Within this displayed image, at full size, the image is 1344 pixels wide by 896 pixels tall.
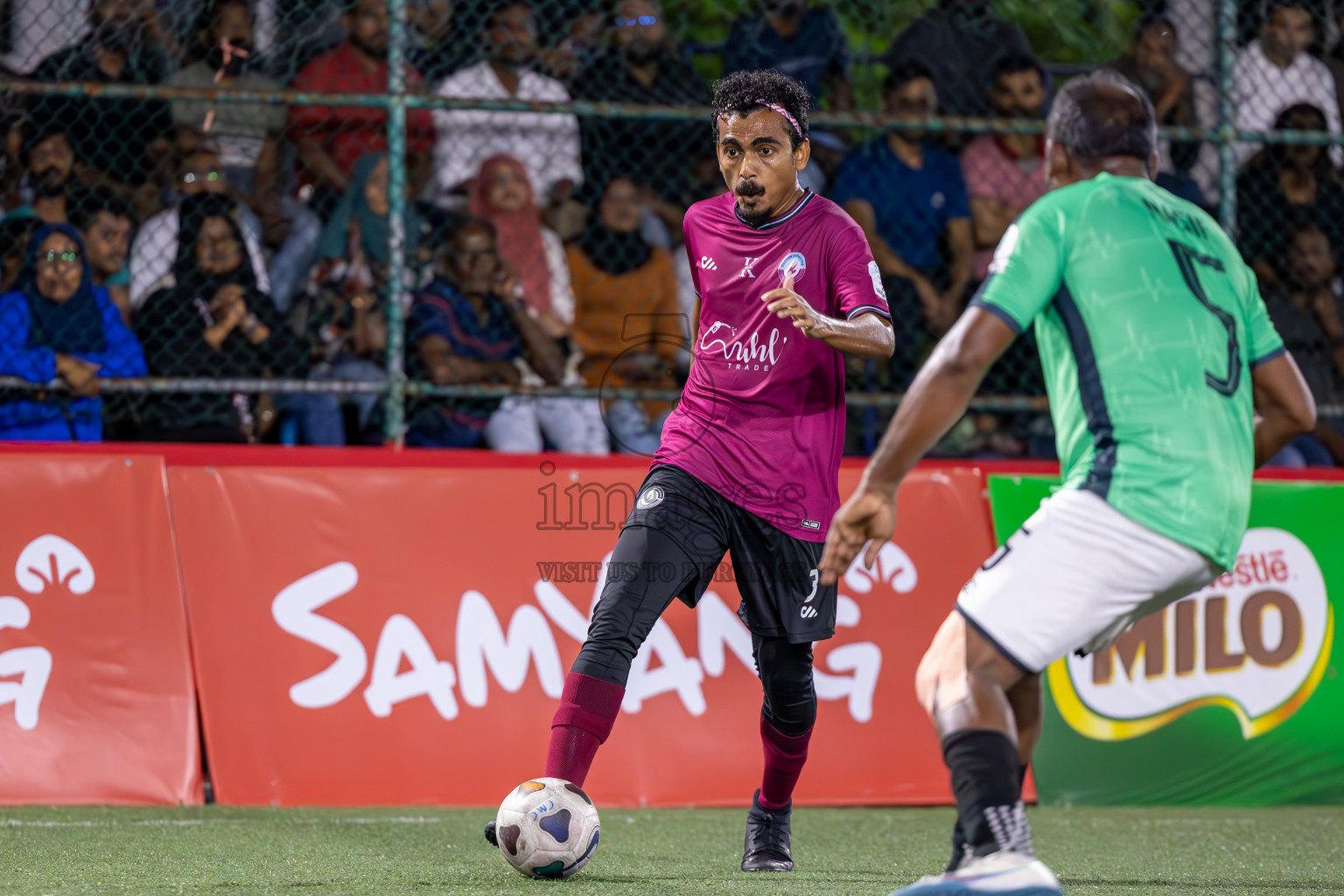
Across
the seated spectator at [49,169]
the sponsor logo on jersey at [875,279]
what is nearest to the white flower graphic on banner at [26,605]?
the seated spectator at [49,169]

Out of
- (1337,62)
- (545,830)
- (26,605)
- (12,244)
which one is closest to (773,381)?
(545,830)

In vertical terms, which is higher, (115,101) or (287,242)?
(115,101)

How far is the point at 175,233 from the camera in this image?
6797mm

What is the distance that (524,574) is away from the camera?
596 centimetres

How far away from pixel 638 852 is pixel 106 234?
13.0ft

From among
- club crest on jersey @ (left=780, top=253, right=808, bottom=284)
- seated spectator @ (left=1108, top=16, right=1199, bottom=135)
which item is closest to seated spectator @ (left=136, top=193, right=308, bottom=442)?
club crest on jersey @ (left=780, top=253, right=808, bottom=284)

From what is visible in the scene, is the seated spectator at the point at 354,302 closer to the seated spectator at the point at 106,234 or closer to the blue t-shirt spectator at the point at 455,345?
the blue t-shirt spectator at the point at 455,345

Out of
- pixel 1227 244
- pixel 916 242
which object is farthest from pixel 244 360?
pixel 1227 244

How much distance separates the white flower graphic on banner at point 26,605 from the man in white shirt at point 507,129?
8.59ft

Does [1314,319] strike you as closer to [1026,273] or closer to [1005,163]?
[1005,163]

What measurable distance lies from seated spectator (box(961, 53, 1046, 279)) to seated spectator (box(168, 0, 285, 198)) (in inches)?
138

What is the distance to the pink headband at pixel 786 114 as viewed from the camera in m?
4.32

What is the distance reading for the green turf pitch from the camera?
12.6ft

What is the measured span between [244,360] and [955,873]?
469cm
